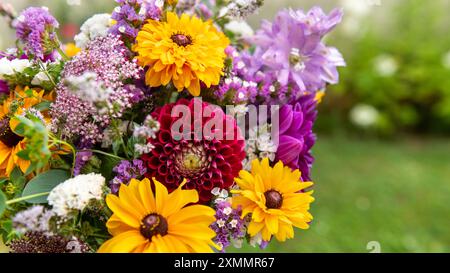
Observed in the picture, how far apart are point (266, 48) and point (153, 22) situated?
20cm

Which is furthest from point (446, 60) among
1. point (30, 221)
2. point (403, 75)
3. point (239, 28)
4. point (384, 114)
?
point (30, 221)

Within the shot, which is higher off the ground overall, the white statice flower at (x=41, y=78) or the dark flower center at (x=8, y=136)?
the white statice flower at (x=41, y=78)

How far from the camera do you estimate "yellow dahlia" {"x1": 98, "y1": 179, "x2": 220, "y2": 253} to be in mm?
611

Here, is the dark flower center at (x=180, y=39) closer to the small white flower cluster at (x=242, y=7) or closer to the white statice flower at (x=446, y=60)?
the small white flower cluster at (x=242, y=7)

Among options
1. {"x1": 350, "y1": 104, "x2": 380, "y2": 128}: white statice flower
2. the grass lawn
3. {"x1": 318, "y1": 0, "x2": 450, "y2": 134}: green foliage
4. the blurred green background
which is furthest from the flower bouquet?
{"x1": 318, "y1": 0, "x2": 450, "y2": 134}: green foliage

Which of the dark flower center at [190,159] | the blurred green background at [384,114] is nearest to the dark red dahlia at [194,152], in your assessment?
the dark flower center at [190,159]

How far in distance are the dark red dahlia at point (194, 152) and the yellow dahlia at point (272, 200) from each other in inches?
1.2

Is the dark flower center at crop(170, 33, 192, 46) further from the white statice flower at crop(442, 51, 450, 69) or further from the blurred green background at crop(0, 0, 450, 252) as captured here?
the white statice flower at crop(442, 51, 450, 69)

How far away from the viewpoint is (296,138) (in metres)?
0.75

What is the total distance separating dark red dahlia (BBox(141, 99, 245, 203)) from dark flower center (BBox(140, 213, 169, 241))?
0.18ft

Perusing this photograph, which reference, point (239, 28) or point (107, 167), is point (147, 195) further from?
point (239, 28)

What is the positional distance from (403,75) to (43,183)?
3.06 metres

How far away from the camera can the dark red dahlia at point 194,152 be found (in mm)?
659
